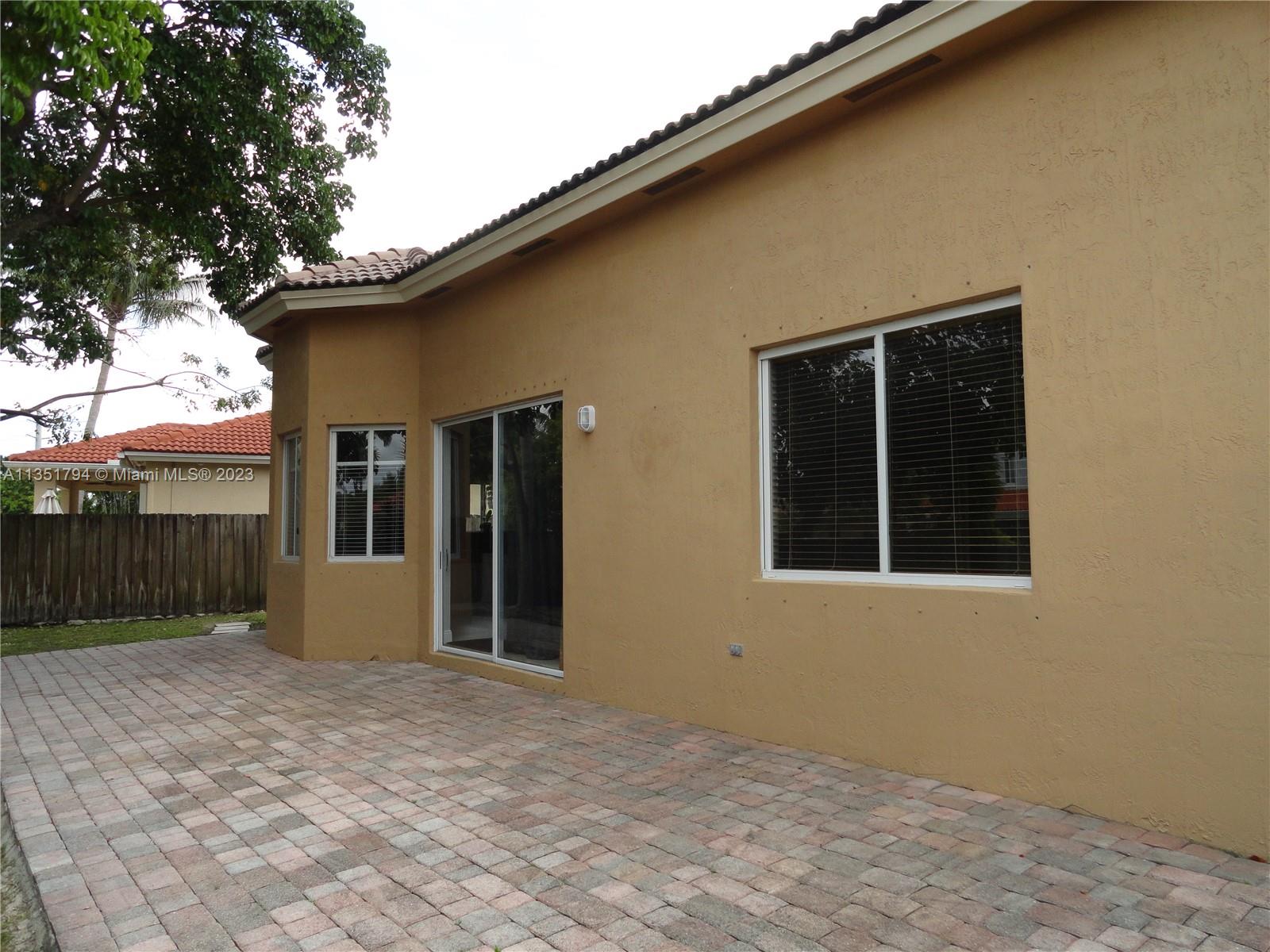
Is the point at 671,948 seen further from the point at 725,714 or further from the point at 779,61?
the point at 779,61

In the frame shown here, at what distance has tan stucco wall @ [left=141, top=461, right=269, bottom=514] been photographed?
63.7 ft

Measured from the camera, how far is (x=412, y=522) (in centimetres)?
937

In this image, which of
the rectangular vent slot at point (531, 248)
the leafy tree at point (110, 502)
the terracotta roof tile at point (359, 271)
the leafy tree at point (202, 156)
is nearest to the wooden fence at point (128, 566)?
the leafy tree at point (202, 156)

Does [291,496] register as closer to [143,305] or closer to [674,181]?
[674,181]

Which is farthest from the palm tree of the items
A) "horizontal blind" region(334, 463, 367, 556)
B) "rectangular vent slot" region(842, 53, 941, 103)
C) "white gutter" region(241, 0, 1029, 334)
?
"rectangular vent slot" region(842, 53, 941, 103)

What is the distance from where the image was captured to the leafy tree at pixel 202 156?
9594 mm

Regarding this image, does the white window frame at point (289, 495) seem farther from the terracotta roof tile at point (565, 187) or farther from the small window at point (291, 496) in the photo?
the terracotta roof tile at point (565, 187)

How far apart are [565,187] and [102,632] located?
10.6 m

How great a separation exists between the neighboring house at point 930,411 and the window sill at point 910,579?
2 cm

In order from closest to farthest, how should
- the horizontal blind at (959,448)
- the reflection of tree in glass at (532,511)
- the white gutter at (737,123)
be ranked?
the white gutter at (737,123) → the horizontal blind at (959,448) → the reflection of tree in glass at (532,511)

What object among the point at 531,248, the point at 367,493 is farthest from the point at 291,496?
the point at 531,248

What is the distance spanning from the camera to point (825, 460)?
5.48 metres

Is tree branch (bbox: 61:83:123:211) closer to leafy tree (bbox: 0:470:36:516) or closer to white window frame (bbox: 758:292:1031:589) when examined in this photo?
white window frame (bbox: 758:292:1031:589)

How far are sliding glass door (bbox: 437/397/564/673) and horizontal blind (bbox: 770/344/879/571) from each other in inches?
99.0
